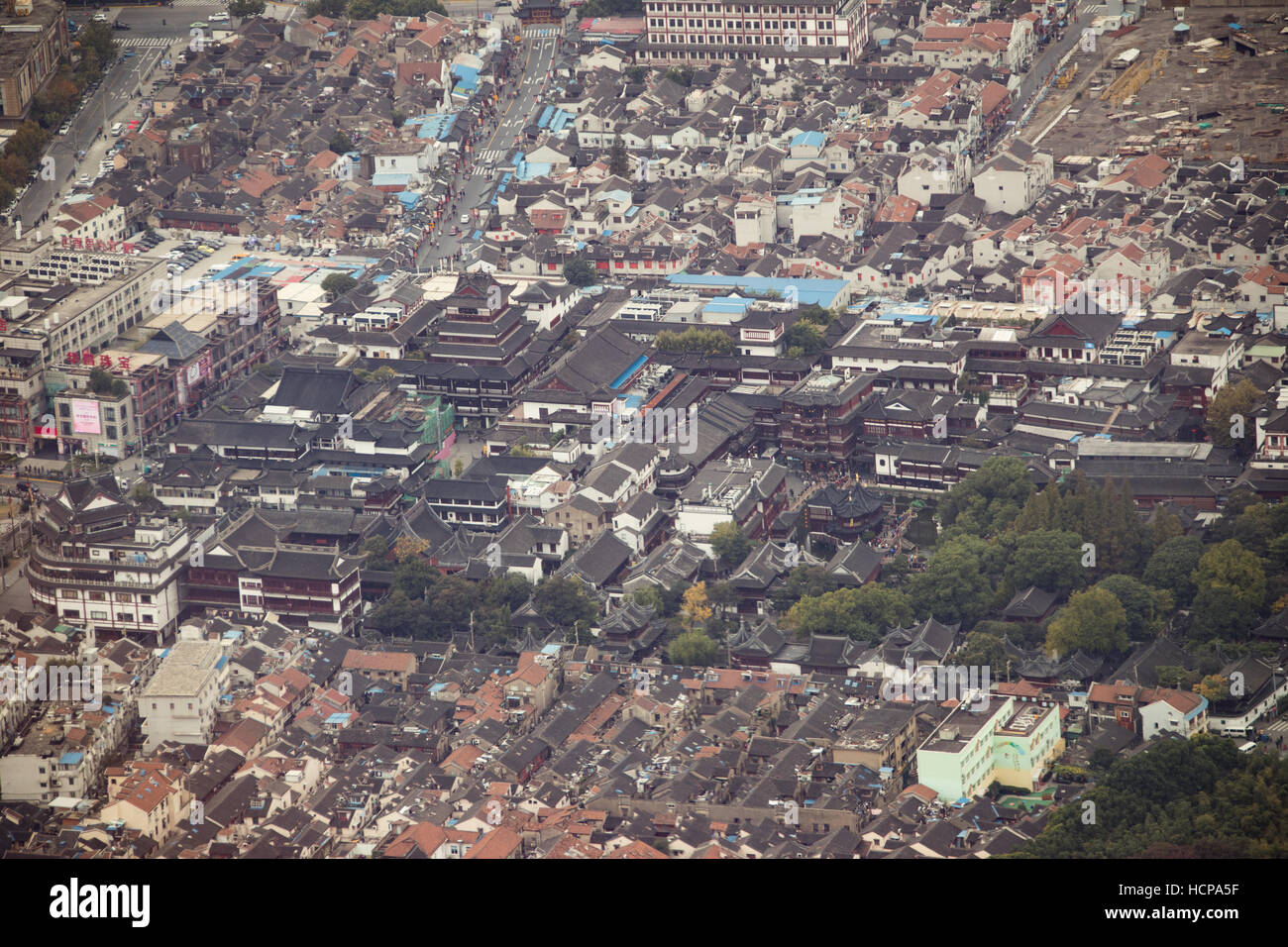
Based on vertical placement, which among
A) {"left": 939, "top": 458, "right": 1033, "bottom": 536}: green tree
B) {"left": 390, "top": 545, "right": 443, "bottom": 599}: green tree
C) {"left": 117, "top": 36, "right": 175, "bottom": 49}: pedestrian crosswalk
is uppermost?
{"left": 117, "top": 36, "right": 175, "bottom": 49}: pedestrian crosswalk

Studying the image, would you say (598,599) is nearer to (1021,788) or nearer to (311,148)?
(1021,788)

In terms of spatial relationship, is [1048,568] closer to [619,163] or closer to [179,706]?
[179,706]

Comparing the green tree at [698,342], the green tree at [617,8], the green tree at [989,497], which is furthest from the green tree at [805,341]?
the green tree at [617,8]

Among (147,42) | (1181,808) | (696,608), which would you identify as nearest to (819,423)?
(696,608)

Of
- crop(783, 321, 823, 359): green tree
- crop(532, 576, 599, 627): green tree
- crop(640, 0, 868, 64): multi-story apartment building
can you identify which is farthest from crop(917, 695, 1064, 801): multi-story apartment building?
crop(640, 0, 868, 64): multi-story apartment building

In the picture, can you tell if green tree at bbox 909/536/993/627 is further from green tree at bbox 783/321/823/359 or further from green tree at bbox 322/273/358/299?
green tree at bbox 322/273/358/299

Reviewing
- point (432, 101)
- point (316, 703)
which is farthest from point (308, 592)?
point (432, 101)
